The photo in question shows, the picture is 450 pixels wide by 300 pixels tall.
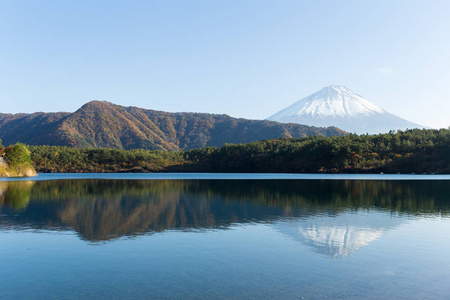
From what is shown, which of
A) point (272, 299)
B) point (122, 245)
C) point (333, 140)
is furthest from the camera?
point (333, 140)

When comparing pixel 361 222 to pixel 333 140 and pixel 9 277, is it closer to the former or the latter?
pixel 9 277

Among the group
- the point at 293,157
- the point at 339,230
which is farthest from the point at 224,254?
the point at 293,157

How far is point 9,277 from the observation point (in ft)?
41.8

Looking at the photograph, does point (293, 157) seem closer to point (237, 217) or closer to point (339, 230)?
point (237, 217)

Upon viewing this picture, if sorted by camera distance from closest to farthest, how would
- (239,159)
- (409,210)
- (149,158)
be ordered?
(409,210) → (239,159) → (149,158)

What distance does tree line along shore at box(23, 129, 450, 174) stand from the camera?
11488cm

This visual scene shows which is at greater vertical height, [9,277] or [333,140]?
[333,140]

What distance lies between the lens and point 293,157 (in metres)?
142

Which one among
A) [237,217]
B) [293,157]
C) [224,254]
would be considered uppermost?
[293,157]

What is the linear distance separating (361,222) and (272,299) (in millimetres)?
15943

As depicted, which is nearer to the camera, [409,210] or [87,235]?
[87,235]

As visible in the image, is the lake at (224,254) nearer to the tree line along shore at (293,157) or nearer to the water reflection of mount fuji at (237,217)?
the water reflection of mount fuji at (237,217)

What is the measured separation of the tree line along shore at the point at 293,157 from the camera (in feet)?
377

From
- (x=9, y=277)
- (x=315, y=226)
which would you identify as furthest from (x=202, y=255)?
(x=315, y=226)
